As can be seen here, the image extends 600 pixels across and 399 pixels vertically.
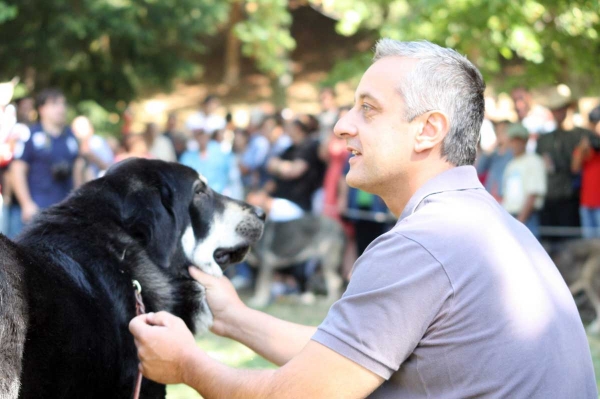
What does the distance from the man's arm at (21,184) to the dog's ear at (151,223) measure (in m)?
5.54

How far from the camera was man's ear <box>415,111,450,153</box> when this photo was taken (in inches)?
87.6

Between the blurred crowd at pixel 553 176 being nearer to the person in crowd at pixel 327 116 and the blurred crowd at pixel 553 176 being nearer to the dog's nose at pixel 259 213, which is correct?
the person in crowd at pixel 327 116

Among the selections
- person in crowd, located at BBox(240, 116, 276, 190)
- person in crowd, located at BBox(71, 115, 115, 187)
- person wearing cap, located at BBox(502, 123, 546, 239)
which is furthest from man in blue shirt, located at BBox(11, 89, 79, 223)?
person wearing cap, located at BBox(502, 123, 546, 239)

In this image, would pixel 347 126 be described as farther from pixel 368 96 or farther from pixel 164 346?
pixel 164 346

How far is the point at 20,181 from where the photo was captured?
27.4 feet

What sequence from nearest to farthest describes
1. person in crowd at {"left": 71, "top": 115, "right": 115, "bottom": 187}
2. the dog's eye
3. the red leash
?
1. the red leash
2. the dog's eye
3. person in crowd at {"left": 71, "top": 115, "right": 115, "bottom": 187}

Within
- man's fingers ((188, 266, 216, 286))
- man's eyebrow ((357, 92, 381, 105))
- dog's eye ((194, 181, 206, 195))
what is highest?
man's eyebrow ((357, 92, 381, 105))

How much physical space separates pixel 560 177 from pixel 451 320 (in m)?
7.69

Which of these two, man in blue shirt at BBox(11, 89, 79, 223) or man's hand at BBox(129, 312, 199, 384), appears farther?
man in blue shirt at BBox(11, 89, 79, 223)

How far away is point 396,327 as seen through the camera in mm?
1909

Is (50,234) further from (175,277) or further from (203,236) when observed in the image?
(203,236)

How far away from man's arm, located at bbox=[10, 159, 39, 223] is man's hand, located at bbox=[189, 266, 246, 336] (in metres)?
5.59

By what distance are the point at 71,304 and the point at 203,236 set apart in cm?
108

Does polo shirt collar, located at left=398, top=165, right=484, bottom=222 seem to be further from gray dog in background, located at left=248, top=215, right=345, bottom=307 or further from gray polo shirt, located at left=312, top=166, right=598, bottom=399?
gray dog in background, located at left=248, top=215, right=345, bottom=307
